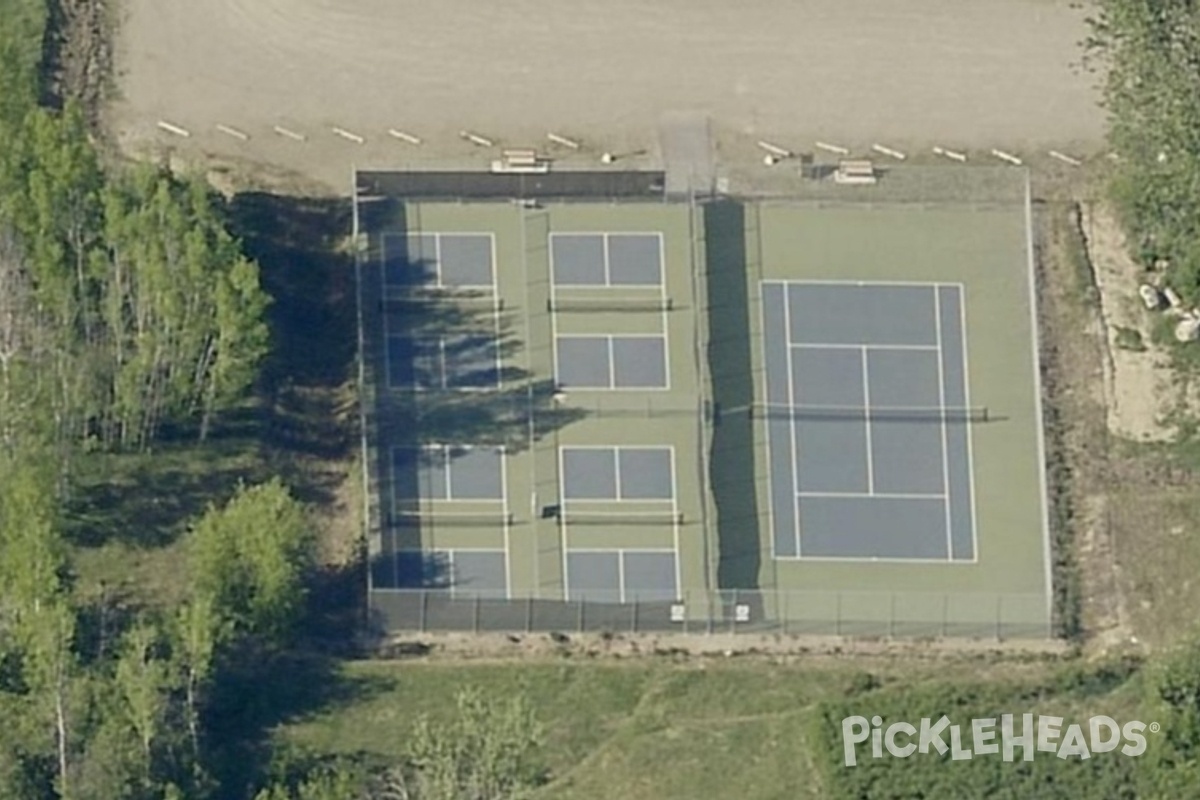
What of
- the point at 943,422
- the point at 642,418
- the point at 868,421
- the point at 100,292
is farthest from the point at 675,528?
the point at 100,292

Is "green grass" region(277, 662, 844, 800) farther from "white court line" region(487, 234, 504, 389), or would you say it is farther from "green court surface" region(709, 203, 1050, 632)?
"white court line" region(487, 234, 504, 389)

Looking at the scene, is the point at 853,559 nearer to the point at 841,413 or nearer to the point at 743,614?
the point at 743,614

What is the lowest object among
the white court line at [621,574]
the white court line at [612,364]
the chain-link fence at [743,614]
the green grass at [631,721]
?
the green grass at [631,721]

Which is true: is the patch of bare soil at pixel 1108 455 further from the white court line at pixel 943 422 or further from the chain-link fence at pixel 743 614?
the white court line at pixel 943 422

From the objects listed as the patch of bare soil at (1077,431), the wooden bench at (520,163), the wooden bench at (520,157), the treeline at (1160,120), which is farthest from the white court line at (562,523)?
the treeline at (1160,120)

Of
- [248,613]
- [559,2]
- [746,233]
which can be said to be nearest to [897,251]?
[746,233]

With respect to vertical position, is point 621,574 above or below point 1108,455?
below
